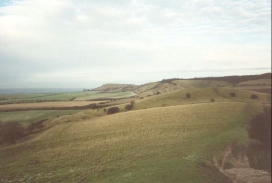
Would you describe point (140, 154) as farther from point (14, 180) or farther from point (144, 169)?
point (14, 180)

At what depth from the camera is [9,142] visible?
77.7 ft

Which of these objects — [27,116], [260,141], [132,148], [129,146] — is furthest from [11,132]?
[260,141]

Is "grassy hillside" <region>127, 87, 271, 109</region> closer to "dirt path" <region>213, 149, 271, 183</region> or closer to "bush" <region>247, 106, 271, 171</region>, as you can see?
"bush" <region>247, 106, 271, 171</region>

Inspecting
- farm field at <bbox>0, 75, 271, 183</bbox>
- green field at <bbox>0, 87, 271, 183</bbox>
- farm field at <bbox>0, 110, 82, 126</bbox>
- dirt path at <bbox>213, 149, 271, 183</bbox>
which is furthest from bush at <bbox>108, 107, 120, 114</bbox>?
dirt path at <bbox>213, 149, 271, 183</bbox>

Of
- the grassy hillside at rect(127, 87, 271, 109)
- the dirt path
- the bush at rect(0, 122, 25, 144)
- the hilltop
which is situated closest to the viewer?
the bush at rect(0, 122, 25, 144)

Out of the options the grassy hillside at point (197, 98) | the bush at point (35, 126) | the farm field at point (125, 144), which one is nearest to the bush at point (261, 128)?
the farm field at point (125, 144)

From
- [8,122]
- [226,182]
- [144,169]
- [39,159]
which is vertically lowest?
[226,182]

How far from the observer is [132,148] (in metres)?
32.1

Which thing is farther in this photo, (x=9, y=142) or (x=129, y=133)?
(x=129, y=133)

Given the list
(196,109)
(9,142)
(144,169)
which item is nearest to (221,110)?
(196,109)

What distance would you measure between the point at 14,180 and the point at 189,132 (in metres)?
28.5

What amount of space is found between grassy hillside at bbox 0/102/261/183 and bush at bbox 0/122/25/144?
963 mm

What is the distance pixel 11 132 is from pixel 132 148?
16436mm

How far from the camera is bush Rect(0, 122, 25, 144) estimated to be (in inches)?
905
